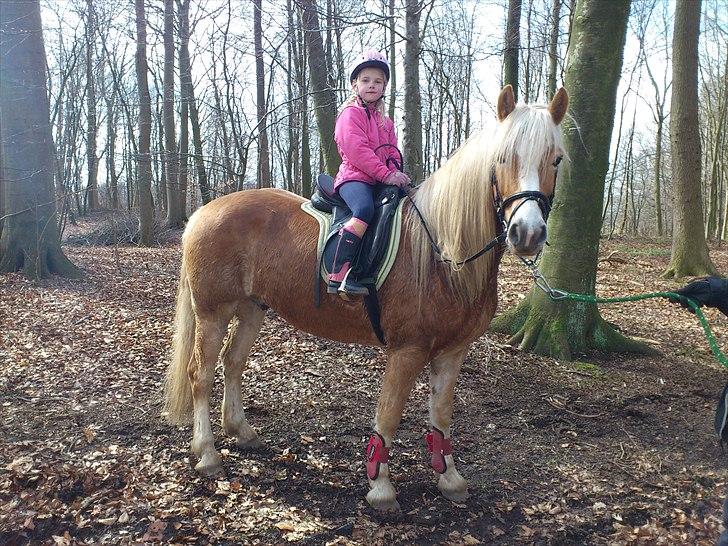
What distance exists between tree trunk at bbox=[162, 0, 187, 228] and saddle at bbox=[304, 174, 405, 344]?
430 inches

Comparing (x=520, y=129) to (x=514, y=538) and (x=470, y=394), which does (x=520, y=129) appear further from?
(x=470, y=394)

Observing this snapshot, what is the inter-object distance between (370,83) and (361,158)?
1.81 ft

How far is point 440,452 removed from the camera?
3502 millimetres

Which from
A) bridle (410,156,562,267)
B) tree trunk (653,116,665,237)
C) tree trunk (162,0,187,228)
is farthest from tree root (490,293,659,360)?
tree trunk (653,116,665,237)

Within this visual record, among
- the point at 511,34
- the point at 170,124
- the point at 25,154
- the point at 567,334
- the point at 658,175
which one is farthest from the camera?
the point at 658,175

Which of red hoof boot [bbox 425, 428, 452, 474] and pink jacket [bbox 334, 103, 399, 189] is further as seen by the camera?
red hoof boot [bbox 425, 428, 452, 474]

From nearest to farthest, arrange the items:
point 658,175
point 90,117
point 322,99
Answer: point 322,99 → point 90,117 → point 658,175

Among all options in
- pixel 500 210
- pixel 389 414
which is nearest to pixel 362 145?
pixel 500 210

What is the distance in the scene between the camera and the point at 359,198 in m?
3.32

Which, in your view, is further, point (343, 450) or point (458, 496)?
point (343, 450)

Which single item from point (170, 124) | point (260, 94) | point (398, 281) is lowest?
point (398, 281)

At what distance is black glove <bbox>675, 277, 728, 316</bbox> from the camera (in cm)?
250

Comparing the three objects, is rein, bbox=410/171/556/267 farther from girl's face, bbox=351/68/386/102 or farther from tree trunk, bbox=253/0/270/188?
tree trunk, bbox=253/0/270/188

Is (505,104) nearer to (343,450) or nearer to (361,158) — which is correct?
(361,158)
